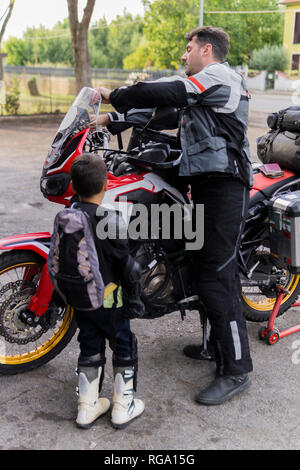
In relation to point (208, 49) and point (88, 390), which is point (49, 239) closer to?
point (88, 390)

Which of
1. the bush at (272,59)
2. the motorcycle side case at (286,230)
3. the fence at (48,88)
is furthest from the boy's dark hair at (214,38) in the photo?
the bush at (272,59)

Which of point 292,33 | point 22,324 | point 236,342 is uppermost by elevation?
point 292,33

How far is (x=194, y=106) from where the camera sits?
2994 mm

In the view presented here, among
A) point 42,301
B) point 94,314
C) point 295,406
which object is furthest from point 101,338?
point 295,406

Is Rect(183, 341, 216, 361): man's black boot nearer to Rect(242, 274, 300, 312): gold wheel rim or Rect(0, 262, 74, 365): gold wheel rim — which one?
Rect(242, 274, 300, 312): gold wheel rim

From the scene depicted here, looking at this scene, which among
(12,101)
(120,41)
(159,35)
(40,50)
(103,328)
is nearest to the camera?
(103,328)

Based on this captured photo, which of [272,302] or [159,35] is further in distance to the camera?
[159,35]

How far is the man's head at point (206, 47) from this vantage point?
3.11 meters

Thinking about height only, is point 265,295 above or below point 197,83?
below

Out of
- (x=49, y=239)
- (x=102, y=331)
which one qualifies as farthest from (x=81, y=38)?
(x=102, y=331)

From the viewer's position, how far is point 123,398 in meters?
2.88

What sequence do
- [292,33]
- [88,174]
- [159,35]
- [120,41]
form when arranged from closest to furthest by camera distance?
[88,174], [159,35], [292,33], [120,41]

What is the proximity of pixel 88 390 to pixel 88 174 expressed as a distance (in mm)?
1149

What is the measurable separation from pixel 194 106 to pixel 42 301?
1.42 m
